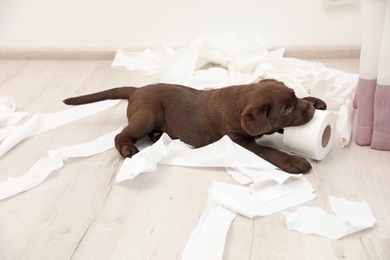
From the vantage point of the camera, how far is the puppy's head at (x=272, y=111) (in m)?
1.49

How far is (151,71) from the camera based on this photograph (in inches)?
91.6

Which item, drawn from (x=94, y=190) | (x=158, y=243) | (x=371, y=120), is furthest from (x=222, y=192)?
(x=371, y=120)

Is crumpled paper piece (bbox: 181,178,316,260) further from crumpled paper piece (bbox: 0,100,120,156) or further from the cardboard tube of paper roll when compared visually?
crumpled paper piece (bbox: 0,100,120,156)

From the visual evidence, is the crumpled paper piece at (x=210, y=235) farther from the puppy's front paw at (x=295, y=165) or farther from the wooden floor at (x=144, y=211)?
the puppy's front paw at (x=295, y=165)

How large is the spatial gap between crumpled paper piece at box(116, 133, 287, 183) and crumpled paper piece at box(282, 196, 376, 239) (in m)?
0.18

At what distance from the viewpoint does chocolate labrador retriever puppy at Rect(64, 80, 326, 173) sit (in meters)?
1.53

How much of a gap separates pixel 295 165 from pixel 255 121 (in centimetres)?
17

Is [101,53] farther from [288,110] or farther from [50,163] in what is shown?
[288,110]

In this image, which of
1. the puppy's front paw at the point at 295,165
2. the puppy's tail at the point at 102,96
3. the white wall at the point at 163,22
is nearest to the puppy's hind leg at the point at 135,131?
the puppy's tail at the point at 102,96

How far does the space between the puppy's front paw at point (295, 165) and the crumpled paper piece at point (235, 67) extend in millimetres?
336

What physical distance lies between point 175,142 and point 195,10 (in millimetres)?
855

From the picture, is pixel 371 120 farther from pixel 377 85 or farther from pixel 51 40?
pixel 51 40

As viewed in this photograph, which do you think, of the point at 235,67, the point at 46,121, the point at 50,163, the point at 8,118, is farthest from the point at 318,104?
the point at 8,118

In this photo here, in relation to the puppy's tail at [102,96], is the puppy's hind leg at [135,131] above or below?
below
